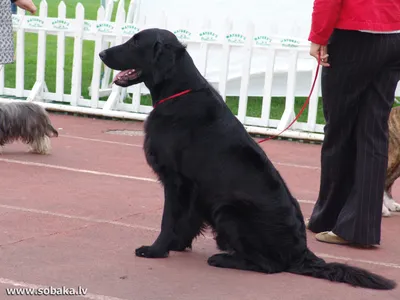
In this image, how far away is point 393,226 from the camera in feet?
Answer: 22.4

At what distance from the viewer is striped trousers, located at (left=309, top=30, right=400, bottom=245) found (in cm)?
563

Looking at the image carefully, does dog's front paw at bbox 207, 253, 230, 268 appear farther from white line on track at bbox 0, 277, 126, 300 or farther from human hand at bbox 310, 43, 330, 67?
human hand at bbox 310, 43, 330, 67

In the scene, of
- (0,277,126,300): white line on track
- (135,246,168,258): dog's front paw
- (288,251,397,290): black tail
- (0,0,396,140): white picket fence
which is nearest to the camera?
(0,277,126,300): white line on track

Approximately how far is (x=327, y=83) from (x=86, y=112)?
701 centimetres

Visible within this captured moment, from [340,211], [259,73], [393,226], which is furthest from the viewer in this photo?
[259,73]

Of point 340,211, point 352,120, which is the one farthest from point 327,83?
point 340,211

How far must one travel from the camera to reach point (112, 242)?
5703 mm

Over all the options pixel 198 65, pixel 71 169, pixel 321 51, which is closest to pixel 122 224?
pixel 321 51

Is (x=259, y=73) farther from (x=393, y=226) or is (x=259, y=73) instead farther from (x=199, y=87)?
(x=199, y=87)

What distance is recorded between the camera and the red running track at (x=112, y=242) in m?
4.77

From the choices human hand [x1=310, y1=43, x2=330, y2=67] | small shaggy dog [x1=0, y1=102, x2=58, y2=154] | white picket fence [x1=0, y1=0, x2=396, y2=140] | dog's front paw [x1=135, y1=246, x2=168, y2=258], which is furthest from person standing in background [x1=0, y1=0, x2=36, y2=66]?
white picket fence [x1=0, y1=0, x2=396, y2=140]

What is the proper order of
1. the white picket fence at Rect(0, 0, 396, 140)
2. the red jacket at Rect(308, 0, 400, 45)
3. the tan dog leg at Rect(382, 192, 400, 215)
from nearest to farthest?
the red jacket at Rect(308, 0, 400, 45) → the tan dog leg at Rect(382, 192, 400, 215) → the white picket fence at Rect(0, 0, 396, 140)

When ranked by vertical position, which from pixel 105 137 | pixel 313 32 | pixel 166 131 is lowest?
pixel 105 137

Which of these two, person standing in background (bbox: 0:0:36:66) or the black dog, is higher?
person standing in background (bbox: 0:0:36:66)
